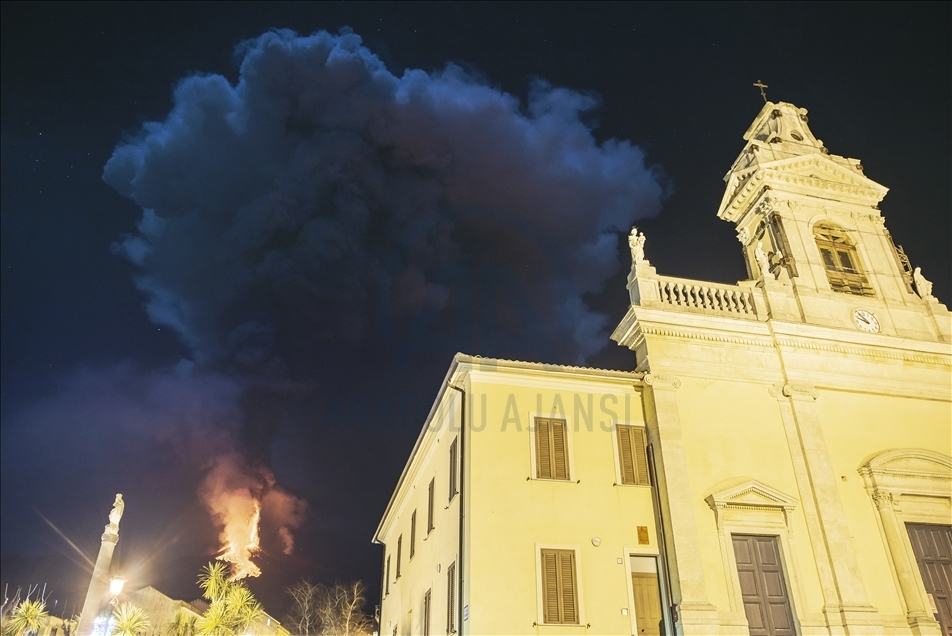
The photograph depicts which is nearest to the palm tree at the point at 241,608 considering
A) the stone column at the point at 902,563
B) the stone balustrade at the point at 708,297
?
the stone balustrade at the point at 708,297

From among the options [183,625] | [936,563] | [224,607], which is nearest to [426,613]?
[936,563]

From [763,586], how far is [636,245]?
9.81m

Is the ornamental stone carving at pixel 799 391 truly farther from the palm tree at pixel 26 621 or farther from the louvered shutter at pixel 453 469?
the palm tree at pixel 26 621

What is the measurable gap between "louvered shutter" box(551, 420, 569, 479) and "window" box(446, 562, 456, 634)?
11.1 ft

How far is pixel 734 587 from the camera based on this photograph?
15.1 m

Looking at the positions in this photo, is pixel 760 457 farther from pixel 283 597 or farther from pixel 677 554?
pixel 283 597

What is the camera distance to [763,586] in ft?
51.1

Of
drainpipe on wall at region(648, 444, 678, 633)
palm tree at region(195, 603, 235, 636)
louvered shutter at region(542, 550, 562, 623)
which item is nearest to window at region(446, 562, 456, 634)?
louvered shutter at region(542, 550, 562, 623)

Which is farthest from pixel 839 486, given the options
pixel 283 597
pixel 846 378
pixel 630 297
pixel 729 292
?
pixel 283 597

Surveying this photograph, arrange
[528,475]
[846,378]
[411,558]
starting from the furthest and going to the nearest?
[411,558] < [846,378] < [528,475]

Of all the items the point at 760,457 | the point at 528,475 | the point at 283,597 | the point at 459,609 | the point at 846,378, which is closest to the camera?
the point at 459,609

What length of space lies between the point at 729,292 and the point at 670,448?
5.92m

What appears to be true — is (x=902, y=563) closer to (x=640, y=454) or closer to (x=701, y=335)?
(x=640, y=454)

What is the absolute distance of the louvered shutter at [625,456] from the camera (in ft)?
53.9
